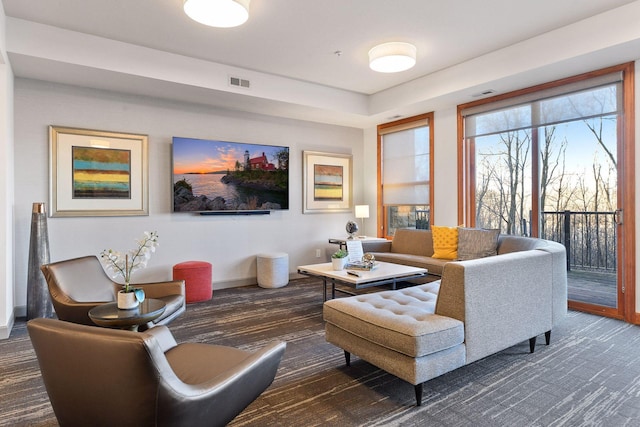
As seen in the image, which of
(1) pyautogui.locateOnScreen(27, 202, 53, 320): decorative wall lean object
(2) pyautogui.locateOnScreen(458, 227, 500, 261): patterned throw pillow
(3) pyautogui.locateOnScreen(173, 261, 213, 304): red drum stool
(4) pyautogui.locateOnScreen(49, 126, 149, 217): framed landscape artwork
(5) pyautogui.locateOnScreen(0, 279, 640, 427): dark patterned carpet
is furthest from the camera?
(3) pyautogui.locateOnScreen(173, 261, 213, 304): red drum stool

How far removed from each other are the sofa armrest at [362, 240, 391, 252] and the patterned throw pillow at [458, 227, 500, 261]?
1196 millimetres

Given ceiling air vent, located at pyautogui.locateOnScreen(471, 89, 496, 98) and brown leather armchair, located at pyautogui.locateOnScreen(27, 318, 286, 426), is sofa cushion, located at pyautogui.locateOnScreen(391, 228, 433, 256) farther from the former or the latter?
brown leather armchair, located at pyautogui.locateOnScreen(27, 318, 286, 426)

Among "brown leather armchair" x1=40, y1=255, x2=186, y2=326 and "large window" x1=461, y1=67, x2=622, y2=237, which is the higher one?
"large window" x1=461, y1=67, x2=622, y2=237

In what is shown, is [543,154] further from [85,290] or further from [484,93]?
[85,290]

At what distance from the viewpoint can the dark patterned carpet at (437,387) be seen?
6.63ft

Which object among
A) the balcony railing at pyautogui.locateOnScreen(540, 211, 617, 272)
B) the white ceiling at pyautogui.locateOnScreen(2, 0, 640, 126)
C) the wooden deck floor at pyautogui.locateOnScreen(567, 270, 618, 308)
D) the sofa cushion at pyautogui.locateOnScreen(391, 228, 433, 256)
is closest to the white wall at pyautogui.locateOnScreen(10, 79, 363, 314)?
the white ceiling at pyautogui.locateOnScreen(2, 0, 640, 126)

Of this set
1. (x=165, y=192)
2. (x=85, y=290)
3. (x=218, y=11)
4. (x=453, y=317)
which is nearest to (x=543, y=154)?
(x=453, y=317)

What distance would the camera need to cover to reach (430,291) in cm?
301

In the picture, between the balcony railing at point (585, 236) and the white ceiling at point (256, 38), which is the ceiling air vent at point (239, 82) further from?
the balcony railing at point (585, 236)

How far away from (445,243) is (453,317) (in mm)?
2624

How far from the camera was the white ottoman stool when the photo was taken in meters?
5.11

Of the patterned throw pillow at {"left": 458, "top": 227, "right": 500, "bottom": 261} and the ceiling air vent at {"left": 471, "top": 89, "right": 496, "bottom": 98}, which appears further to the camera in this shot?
the ceiling air vent at {"left": 471, "top": 89, "right": 496, "bottom": 98}

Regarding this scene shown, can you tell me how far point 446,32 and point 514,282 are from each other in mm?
2532

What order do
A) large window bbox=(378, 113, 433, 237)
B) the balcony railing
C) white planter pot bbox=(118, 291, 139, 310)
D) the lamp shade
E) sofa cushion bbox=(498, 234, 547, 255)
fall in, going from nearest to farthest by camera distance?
white planter pot bbox=(118, 291, 139, 310) < sofa cushion bbox=(498, 234, 547, 255) < the balcony railing < large window bbox=(378, 113, 433, 237) < the lamp shade
